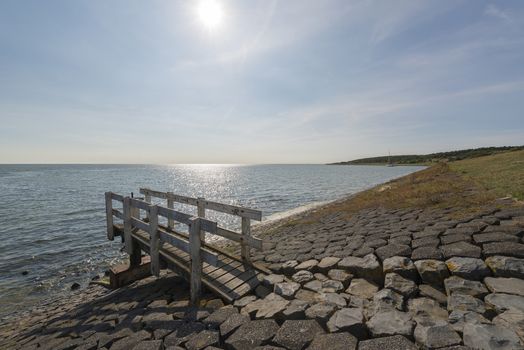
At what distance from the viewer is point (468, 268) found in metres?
4.34

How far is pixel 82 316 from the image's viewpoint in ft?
22.7

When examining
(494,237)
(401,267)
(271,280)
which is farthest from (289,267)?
(494,237)

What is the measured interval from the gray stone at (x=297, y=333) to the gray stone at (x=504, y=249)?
3.44 m

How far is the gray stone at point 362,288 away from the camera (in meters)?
4.48

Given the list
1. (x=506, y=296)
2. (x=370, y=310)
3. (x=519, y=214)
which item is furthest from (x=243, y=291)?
(x=519, y=214)

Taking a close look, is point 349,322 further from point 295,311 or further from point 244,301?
point 244,301

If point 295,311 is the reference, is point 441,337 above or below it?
above

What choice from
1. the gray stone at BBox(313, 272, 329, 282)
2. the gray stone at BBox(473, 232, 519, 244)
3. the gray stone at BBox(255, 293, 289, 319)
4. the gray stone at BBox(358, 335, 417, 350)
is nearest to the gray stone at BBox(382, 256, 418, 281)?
the gray stone at BBox(313, 272, 329, 282)

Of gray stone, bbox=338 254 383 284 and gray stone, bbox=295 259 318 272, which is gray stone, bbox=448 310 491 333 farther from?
gray stone, bbox=295 259 318 272

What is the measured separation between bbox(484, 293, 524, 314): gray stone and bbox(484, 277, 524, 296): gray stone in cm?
12

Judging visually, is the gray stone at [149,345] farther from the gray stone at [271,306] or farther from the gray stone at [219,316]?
the gray stone at [271,306]

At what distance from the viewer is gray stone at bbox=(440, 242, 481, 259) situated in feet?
15.7

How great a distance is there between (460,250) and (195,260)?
5141mm

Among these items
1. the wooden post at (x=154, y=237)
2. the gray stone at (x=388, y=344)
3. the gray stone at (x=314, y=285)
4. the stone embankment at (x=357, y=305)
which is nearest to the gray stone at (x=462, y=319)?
the stone embankment at (x=357, y=305)
